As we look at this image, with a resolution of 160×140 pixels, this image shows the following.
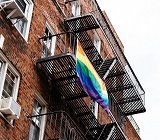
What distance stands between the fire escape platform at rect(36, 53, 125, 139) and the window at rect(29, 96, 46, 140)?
117 cm

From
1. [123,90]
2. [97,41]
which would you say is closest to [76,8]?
[97,41]

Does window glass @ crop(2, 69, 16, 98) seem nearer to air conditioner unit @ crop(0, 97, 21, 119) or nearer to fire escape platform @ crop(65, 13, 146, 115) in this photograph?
air conditioner unit @ crop(0, 97, 21, 119)

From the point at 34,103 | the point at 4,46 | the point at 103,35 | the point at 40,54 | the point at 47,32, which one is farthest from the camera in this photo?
the point at 103,35

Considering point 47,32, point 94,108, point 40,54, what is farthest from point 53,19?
point 94,108

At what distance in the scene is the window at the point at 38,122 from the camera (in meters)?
17.8

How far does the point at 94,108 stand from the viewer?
24562 mm

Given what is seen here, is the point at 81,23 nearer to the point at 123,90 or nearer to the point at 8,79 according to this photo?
the point at 123,90

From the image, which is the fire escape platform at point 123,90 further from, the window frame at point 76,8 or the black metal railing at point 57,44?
the window frame at point 76,8

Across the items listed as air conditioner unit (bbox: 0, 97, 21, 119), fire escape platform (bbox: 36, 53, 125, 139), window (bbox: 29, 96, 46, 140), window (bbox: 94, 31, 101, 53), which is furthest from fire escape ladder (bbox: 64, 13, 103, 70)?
air conditioner unit (bbox: 0, 97, 21, 119)

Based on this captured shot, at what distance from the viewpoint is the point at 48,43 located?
21.3 meters

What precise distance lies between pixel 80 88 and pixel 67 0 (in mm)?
6418

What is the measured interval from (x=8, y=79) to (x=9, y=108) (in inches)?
63.1

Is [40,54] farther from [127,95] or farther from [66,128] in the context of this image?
[127,95]

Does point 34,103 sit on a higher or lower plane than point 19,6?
lower
